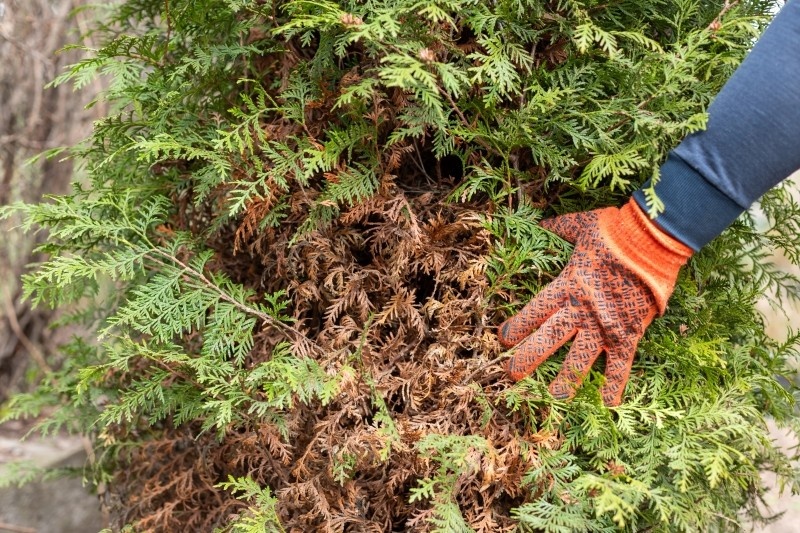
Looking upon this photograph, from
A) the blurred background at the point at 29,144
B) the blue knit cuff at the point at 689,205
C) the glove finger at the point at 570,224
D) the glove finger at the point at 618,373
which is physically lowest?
the blurred background at the point at 29,144

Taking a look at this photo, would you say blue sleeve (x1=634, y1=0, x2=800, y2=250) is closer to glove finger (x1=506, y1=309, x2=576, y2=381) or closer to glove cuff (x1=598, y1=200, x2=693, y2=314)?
glove cuff (x1=598, y1=200, x2=693, y2=314)

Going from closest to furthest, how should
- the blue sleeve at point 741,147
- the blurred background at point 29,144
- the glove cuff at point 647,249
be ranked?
1. the blue sleeve at point 741,147
2. the glove cuff at point 647,249
3. the blurred background at point 29,144

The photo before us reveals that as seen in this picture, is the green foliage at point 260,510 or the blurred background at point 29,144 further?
the blurred background at point 29,144

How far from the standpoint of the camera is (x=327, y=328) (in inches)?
53.9

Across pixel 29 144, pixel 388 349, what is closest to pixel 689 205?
pixel 388 349

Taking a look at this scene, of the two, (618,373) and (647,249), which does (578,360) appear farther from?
(647,249)

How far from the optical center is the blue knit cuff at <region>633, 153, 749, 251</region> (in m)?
1.21

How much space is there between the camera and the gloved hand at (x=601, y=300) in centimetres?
126

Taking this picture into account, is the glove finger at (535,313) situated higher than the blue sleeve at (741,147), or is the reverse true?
the blue sleeve at (741,147)

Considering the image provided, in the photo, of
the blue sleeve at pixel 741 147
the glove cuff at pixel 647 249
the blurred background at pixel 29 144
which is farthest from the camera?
the blurred background at pixel 29 144

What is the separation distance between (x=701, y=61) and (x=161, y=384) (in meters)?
1.43

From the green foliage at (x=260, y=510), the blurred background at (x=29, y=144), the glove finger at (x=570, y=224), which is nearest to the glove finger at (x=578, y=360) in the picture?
the glove finger at (x=570, y=224)

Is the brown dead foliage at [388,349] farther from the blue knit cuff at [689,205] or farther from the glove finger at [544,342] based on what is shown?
the blue knit cuff at [689,205]

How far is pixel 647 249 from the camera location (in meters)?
1.26
